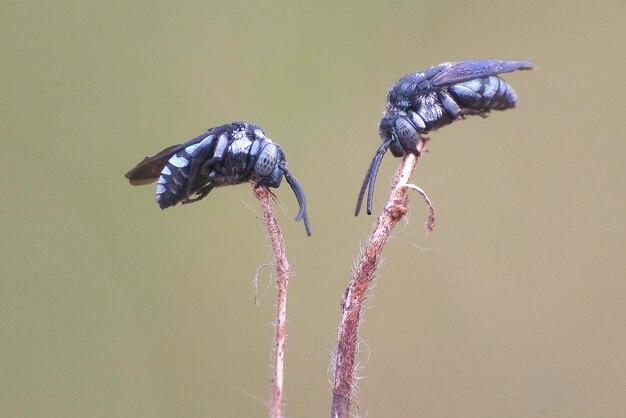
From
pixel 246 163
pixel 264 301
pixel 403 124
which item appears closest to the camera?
pixel 246 163

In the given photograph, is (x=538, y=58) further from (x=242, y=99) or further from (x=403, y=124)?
(x=403, y=124)

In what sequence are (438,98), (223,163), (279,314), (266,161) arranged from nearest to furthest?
(279,314)
(266,161)
(223,163)
(438,98)

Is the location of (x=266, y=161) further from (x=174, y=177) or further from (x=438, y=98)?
(x=438, y=98)

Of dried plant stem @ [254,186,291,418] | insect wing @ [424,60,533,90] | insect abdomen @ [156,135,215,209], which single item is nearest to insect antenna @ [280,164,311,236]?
insect abdomen @ [156,135,215,209]

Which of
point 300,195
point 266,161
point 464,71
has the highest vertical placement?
point 464,71

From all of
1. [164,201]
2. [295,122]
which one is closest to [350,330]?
[164,201]

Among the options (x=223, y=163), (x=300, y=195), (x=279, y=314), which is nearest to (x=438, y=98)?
→ (x=300, y=195)

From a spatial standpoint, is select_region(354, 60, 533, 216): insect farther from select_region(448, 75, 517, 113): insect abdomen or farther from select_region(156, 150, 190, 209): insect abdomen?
select_region(156, 150, 190, 209): insect abdomen
